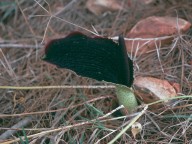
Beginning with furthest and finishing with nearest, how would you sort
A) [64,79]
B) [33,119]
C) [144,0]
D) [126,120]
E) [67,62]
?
[144,0] → [64,79] → [33,119] → [126,120] → [67,62]

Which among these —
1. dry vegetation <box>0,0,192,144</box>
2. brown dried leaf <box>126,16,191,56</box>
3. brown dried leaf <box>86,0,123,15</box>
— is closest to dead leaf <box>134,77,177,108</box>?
dry vegetation <box>0,0,192,144</box>

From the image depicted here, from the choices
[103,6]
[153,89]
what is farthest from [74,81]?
[103,6]

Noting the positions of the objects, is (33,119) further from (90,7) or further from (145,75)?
(90,7)

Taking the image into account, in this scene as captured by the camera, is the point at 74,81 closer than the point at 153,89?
No

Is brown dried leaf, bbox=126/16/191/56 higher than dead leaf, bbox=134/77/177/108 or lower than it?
higher

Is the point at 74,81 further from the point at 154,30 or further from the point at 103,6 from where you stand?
the point at 103,6

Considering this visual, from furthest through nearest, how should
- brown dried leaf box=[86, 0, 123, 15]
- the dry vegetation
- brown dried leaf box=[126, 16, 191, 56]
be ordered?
brown dried leaf box=[86, 0, 123, 15], brown dried leaf box=[126, 16, 191, 56], the dry vegetation

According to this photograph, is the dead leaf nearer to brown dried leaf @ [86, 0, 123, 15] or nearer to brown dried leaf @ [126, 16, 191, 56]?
brown dried leaf @ [126, 16, 191, 56]

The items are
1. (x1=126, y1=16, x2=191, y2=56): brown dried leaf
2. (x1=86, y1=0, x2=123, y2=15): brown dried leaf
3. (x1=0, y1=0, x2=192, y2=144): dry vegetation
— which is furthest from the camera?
(x1=86, y1=0, x2=123, y2=15): brown dried leaf

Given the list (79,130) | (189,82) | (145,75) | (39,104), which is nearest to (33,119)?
(39,104)
